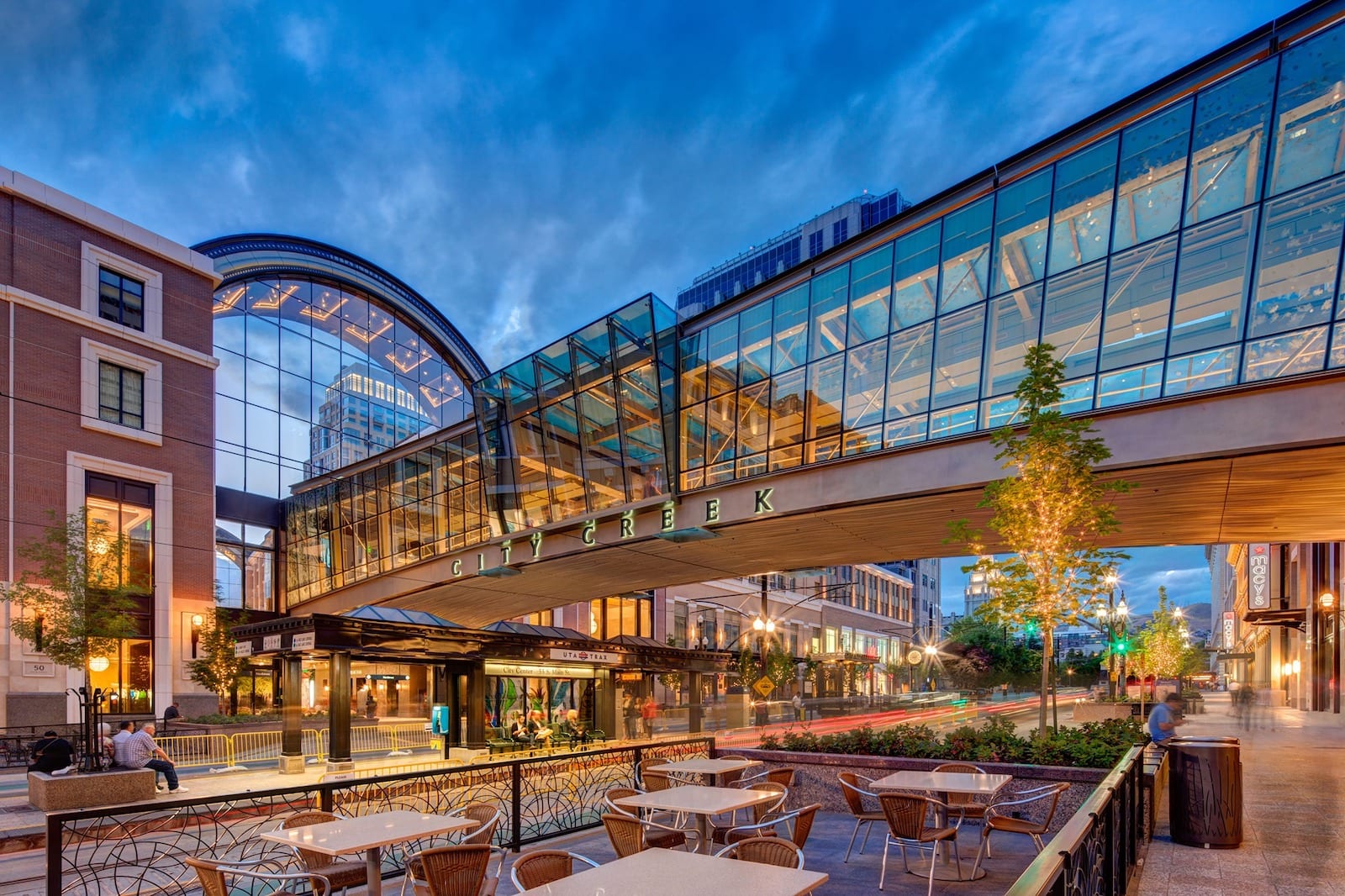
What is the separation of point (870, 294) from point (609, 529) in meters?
11.4

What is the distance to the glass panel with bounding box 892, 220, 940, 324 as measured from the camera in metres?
21.1

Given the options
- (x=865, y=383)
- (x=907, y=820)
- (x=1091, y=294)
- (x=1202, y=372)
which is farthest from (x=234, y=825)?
(x=1091, y=294)

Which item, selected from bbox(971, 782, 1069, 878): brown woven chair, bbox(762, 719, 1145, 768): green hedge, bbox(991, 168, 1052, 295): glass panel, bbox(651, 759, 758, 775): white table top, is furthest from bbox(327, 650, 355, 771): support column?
bbox(991, 168, 1052, 295): glass panel

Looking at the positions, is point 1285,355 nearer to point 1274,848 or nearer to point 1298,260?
point 1298,260

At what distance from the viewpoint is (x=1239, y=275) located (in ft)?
55.4

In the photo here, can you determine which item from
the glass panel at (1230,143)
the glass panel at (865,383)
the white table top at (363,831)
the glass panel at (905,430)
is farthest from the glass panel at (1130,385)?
the white table top at (363,831)

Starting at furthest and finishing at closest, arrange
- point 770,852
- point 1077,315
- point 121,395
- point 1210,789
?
point 121,395, point 1077,315, point 1210,789, point 770,852

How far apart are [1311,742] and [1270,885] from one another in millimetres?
20803

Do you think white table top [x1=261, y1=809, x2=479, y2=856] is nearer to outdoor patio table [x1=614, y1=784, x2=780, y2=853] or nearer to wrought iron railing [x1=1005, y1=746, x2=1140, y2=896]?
outdoor patio table [x1=614, y1=784, x2=780, y2=853]

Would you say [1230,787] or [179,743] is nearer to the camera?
[1230,787]

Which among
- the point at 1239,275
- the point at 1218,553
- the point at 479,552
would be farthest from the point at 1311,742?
the point at 1218,553

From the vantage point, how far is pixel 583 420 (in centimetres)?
2889

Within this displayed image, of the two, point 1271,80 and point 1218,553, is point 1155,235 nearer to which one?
point 1271,80

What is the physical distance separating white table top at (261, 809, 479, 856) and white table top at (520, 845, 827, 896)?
2262mm
